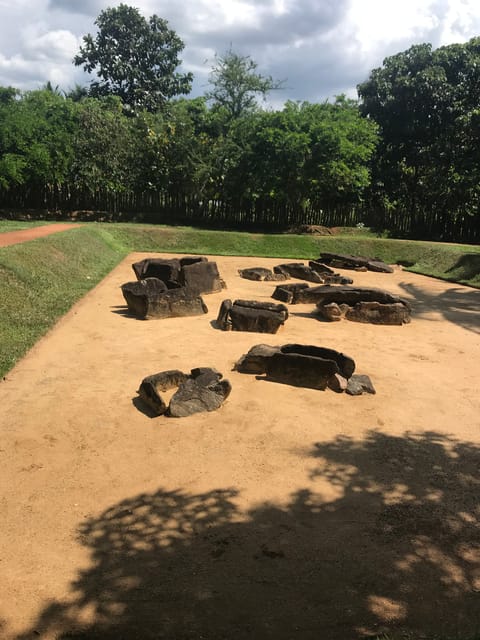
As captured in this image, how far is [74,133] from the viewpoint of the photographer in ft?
98.1

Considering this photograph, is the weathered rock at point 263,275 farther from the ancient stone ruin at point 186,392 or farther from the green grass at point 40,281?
the ancient stone ruin at point 186,392

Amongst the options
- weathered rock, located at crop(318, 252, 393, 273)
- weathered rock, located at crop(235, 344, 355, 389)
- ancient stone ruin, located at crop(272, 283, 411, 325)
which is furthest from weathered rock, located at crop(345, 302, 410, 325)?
weathered rock, located at crop(318, 252, 393, 273)

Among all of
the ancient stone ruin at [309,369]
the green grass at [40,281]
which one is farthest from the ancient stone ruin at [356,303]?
the green grass at [40,281]

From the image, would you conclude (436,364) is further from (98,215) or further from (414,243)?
(98,215)

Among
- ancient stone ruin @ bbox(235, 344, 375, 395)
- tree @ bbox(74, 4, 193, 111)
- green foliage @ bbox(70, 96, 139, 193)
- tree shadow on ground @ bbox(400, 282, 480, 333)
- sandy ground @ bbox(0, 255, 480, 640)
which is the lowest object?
sandy ground @ bbox(0, 255, 480, 640)

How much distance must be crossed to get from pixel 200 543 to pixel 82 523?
943 millimetres

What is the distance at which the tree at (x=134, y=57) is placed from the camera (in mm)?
46688

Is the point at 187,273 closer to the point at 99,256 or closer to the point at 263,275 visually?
the point at 263,275

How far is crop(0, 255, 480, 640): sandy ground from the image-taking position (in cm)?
329

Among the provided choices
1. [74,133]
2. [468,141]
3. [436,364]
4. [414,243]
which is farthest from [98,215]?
[436,364]

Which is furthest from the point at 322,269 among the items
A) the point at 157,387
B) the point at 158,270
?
the point at 157,387

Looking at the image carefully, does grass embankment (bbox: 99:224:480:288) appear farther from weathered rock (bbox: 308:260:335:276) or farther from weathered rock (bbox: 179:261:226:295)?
weathered rock (bbox: 179:261:226:295)

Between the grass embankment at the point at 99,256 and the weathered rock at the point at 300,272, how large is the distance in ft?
16.3

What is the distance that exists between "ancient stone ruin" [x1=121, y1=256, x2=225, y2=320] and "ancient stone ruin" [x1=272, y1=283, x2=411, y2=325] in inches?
83.6
